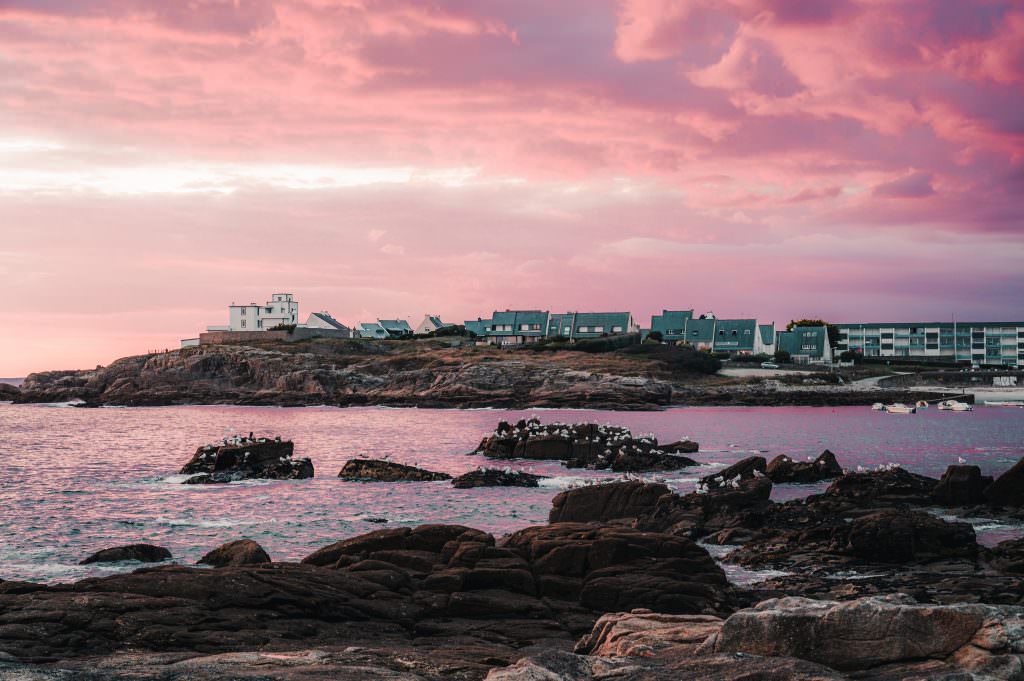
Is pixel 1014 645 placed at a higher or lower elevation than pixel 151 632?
higher

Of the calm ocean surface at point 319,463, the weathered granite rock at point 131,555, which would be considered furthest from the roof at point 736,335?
the weathered granite rock at point 131,555

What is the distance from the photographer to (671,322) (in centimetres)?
19175

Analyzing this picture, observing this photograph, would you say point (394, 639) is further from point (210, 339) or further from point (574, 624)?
point (210, 339)

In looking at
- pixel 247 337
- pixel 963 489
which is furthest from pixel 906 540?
pixel 247 337

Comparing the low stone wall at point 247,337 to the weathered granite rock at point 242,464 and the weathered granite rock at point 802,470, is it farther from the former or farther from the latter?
the weathered granite rock at point 802,470

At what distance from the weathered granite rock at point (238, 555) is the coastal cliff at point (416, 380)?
8180 cm

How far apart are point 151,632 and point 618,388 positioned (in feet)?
358

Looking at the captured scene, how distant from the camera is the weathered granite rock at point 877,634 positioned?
30.9 ft

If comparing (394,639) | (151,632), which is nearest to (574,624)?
(394,639)

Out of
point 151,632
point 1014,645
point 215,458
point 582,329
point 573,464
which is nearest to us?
point 1014,645

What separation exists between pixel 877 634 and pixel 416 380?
129453 millimetres

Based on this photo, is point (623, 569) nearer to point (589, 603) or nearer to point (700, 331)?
point (589, 603)

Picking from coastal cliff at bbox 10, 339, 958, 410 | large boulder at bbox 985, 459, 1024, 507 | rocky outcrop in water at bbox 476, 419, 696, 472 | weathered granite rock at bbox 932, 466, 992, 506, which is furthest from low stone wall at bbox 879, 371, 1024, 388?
large boulder at bbox 985, 459, 1024, 507

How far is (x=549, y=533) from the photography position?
864 inches
